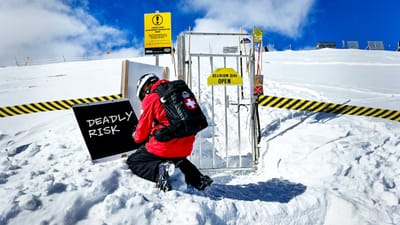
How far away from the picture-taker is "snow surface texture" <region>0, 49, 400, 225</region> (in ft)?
12.3

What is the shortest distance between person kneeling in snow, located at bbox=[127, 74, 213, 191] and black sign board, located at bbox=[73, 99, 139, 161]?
780 mm

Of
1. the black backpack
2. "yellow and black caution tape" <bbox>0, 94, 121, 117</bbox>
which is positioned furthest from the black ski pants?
"yellow and black caution tape" <bbox>0, 94, 121, 117</bbox>

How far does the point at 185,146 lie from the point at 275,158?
281 cm

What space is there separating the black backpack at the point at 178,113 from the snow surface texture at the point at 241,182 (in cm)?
82

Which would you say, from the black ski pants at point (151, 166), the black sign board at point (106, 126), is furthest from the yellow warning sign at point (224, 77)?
the black ski pants at point (151, 166)

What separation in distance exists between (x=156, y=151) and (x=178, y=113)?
2.23 feet

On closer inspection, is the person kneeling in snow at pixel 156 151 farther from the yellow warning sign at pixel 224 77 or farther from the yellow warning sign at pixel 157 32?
the yellow warning sign at pixel 157 32

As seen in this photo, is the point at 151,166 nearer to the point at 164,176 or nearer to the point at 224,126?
the point at 164,176

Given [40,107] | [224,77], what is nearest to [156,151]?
[224,77]

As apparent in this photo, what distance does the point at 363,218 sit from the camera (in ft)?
14.6

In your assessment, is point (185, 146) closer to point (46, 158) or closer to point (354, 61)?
point (46, 158)

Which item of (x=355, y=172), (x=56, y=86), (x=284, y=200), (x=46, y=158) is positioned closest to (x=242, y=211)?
(x=284, y=200)

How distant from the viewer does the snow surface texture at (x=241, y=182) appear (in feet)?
12.3

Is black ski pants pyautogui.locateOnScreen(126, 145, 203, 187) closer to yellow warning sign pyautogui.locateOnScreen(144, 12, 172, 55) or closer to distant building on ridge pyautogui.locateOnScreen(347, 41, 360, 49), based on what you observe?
yellow warning sign pyautogui.locateOnScreen(144, 12, 172, 55)
